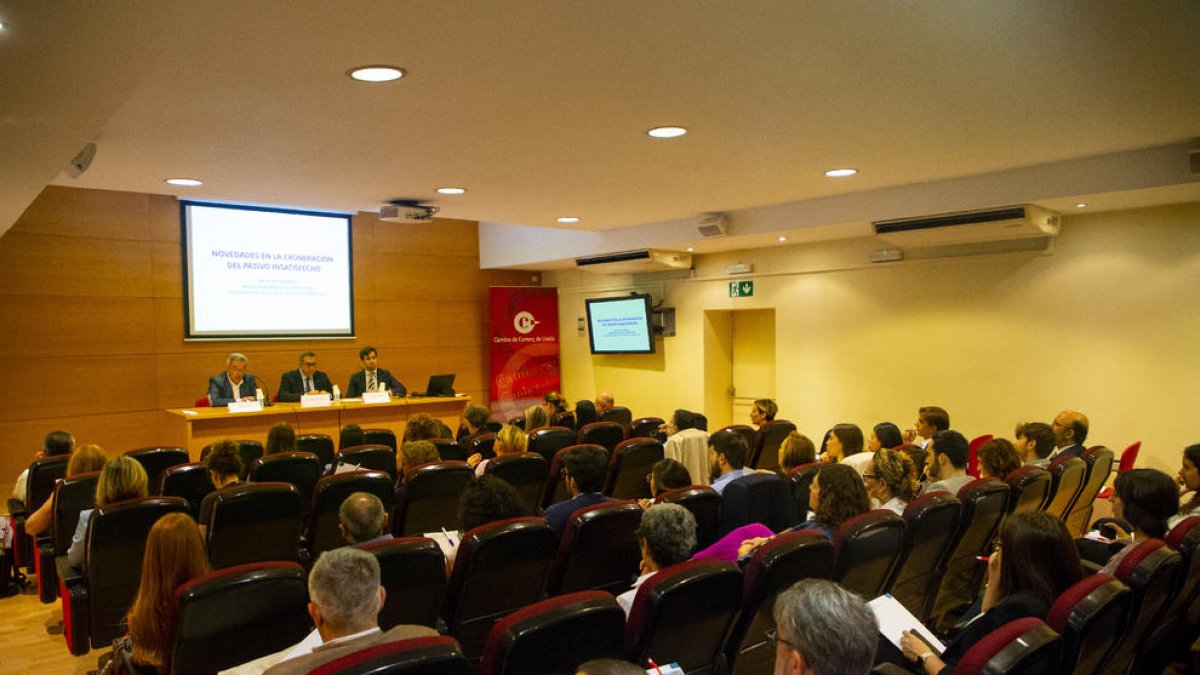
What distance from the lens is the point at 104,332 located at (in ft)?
27.8

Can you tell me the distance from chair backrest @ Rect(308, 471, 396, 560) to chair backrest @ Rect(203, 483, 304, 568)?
0.23 metres

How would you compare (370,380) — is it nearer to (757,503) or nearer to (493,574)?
(757,503)

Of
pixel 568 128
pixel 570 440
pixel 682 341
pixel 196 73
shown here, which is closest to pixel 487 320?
pixel 682 341

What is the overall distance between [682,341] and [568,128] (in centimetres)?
611

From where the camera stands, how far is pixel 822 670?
5.66 feet

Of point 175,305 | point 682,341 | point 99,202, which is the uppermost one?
point 99,202

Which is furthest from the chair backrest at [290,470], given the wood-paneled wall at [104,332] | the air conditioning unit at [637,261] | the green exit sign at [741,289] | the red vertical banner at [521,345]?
the red vertical banner at [521,345]

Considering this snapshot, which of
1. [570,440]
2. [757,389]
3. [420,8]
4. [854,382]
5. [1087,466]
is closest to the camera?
[420,8]

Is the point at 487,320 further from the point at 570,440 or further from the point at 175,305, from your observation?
the point at 570,440

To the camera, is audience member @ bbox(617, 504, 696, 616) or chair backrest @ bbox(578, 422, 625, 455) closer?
audience member @ bbox(617, 504, 696, 616)

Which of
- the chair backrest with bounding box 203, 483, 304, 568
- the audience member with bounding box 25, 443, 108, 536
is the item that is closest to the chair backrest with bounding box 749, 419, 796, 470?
the chair backrest with bounding box 203, 483, 304, 568

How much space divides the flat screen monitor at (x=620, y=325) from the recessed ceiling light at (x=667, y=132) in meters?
5.71

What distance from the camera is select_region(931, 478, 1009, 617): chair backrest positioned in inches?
138

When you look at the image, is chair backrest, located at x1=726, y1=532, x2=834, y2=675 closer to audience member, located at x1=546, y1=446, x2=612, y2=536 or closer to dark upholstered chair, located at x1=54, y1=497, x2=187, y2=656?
audience member, located at x1=546, y1=446, x2=612, y2=536
